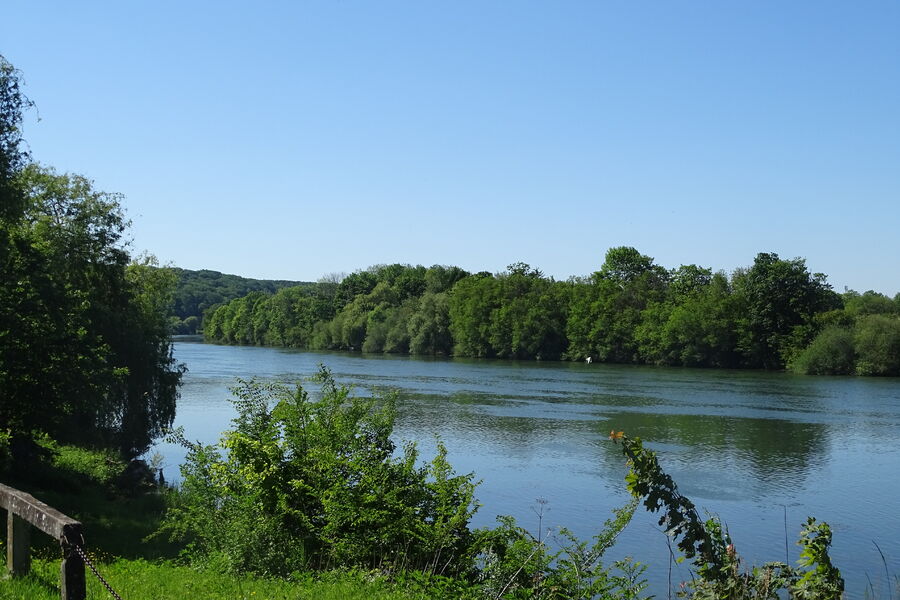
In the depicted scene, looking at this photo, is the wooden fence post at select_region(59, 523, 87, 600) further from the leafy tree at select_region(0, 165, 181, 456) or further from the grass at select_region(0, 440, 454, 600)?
the leafy tree at select_region(0, 165, 181, 456)

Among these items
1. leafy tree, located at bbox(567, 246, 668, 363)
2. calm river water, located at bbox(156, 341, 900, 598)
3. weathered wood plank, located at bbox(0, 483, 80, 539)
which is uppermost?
leafy tree, located at bbox(567, 246, 668, 363)

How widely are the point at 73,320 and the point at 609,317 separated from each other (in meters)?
79.3

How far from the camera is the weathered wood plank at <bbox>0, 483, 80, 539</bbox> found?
5.57m

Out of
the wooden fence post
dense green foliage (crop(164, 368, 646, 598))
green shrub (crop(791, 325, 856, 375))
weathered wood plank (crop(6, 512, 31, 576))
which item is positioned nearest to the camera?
the wooden fence post

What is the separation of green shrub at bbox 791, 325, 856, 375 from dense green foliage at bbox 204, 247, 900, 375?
0.35 ft

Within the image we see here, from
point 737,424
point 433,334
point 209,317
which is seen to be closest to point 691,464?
point 737,424

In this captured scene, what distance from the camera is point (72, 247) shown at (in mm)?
28391

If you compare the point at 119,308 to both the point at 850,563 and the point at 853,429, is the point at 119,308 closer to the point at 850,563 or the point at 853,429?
the point at 850,563

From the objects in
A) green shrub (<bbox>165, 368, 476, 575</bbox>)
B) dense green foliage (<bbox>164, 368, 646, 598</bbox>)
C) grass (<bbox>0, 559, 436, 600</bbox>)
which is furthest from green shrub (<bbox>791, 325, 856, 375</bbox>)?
grass (<bbox>0, 559, 436, 600</bbox>)

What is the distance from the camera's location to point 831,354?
71.8m

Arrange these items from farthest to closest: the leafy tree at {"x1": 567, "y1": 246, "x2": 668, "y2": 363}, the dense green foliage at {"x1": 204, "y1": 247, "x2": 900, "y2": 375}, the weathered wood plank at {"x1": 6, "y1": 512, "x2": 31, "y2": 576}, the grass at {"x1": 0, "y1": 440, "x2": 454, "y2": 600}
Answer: the leafy tree at {"x1": 567, "y1": 246, "x2": 668, "y2": 363}
the dense green foliage at {"x1": 204, "y1": 247, "x2": 900, "y2": 375}
the grass at {"x1": 0, "y1": 440, "x2": 454, "y2": 600}
the weathered wood plank at {"x1": 6, "y1": 512, "x2": 31, "y2": 576}

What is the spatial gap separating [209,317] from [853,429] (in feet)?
452

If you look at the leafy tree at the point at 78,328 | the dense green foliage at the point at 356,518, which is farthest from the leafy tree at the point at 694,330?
the dense green foliage at the point at 356,518

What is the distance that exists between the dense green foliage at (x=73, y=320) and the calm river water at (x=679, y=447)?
2782 millimetres
